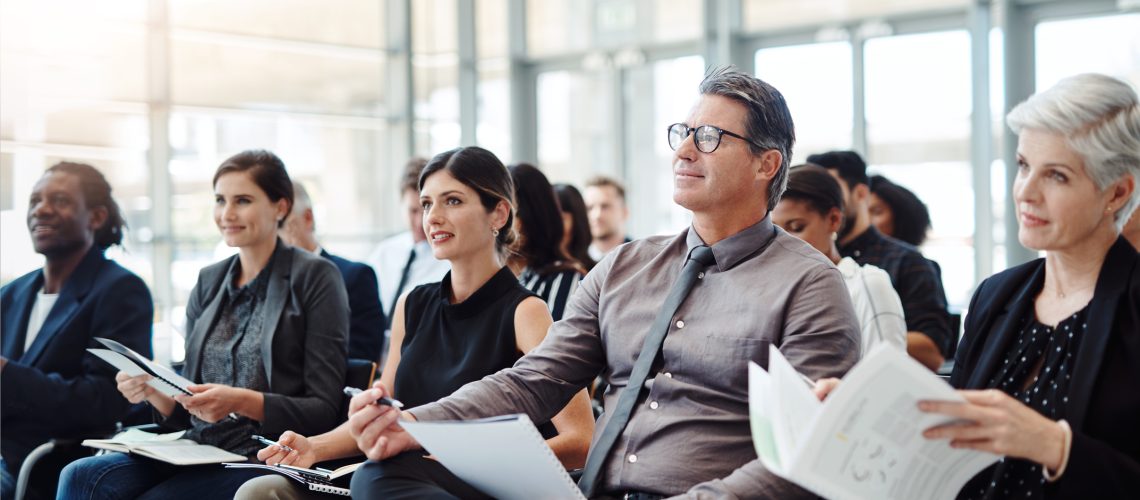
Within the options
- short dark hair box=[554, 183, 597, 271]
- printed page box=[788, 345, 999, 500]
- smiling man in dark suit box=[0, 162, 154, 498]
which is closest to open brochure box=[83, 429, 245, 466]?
smiling man in dark suit box=[0, 162, 154, 498]

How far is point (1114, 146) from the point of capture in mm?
1639

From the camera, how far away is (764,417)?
Answer: 1525mm

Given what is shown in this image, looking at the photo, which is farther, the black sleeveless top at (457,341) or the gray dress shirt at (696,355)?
the black sleeveless top at (457,341)

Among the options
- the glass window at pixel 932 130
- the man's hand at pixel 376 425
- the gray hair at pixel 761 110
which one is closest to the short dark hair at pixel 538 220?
the gray hair at pixel 761 110

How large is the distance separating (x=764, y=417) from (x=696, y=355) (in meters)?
0.49

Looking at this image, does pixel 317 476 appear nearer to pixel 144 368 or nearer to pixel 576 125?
pixel 144 368

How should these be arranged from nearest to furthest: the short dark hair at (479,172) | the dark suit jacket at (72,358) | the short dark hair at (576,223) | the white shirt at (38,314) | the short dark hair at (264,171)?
the short dark hair at (479,172) < the dark suit jacket at (72,358) < the short dark hair at (264,171) < the white shirt at (38,314) < the short dark hair at (576,223)

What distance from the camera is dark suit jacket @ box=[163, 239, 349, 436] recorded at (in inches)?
113

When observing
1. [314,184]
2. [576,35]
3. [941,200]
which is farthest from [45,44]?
[941,200]

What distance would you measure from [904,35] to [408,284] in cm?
416

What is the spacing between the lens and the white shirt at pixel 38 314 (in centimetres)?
335

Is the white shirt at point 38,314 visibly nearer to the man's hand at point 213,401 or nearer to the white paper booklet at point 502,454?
the man's hand at point 213,401

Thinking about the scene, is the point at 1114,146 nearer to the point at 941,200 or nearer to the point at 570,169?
the point at 941,200

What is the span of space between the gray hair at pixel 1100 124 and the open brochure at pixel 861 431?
0.50 meters
